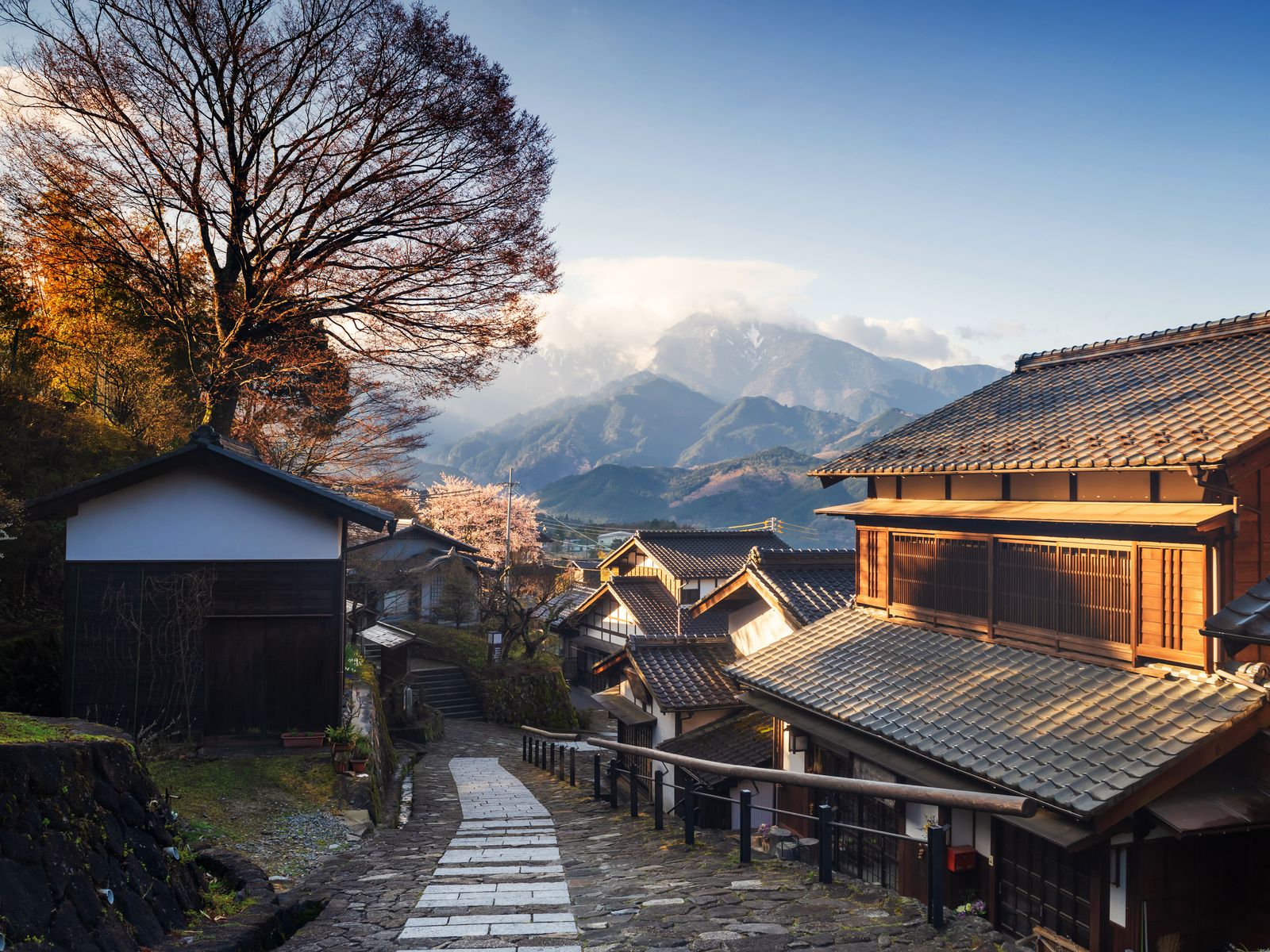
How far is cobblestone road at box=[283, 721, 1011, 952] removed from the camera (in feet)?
19.3

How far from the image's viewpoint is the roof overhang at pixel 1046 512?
313 inches

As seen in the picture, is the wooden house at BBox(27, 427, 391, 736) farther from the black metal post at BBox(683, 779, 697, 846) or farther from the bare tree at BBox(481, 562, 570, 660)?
the bare tree at BBox(481, 562, 570, 660)

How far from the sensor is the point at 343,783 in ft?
40.1

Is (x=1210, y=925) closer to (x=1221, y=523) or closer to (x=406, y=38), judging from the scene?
(x=1221, y=523)

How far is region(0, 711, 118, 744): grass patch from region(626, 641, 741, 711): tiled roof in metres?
11.6

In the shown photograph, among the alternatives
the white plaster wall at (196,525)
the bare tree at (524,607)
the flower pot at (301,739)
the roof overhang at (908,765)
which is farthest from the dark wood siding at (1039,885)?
the bare tree at (524,607)

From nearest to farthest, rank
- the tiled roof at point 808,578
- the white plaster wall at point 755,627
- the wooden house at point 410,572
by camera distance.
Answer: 1. the tiled roof at point 808,578
2. the white plaster wall at point 755,627
3. the wooden house at point 410,572

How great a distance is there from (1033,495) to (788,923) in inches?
266

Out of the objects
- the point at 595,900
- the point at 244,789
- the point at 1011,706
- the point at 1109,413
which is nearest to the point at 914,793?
the point at 595,900

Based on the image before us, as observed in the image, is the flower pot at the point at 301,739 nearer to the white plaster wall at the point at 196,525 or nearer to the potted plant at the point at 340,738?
the potted plant at the point at 340,738

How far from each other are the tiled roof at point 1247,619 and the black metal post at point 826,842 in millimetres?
3925

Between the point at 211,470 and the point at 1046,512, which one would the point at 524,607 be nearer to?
the point at 211,470

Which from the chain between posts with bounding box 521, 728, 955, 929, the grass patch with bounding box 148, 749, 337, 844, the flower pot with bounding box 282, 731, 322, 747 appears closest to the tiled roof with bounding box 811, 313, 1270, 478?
the chain between posts with bounding box 521, 728, 955, 929

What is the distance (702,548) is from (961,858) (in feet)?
91.5
